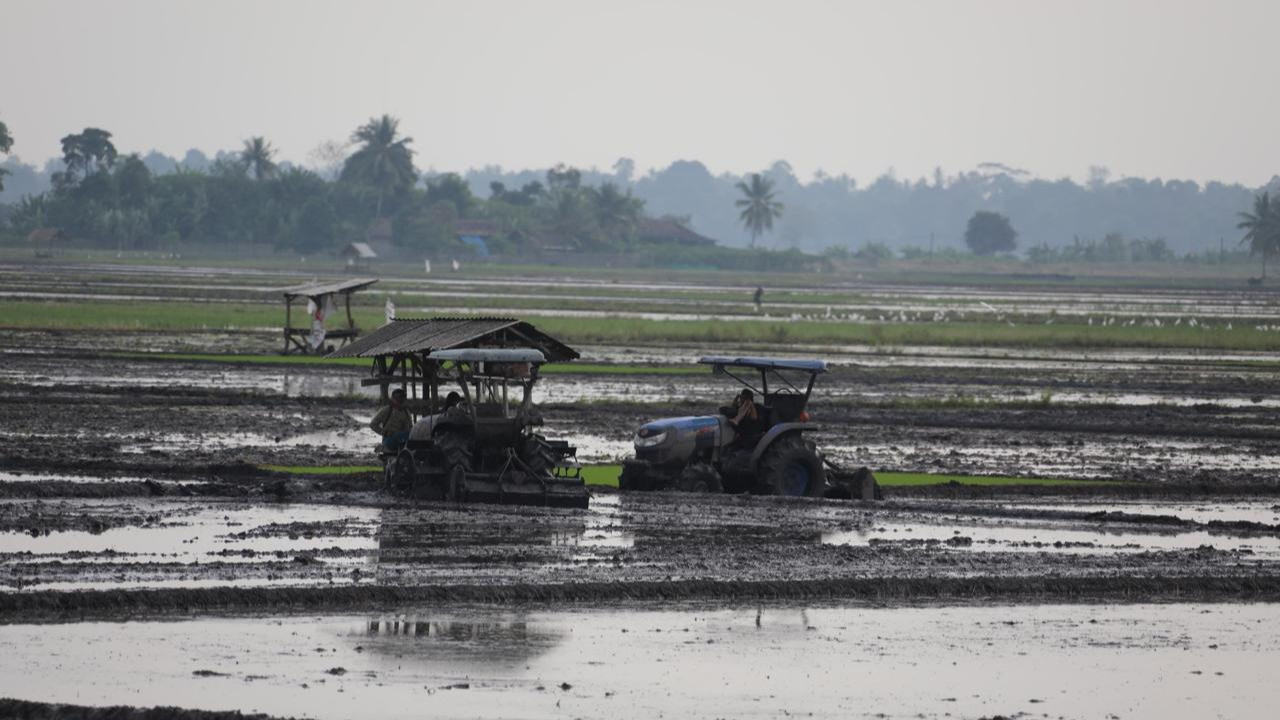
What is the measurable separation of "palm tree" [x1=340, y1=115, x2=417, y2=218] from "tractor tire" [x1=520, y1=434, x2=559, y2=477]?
474ft

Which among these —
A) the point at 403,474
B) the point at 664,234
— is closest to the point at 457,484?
the point at 403,474

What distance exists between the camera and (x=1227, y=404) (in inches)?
1580

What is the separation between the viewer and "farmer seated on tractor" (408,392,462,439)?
21.7 m

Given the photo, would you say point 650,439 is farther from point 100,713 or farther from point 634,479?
point 100,713

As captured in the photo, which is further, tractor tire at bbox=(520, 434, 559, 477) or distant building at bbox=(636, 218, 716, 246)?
distant building at bbox=(636, 218, 716, 246)

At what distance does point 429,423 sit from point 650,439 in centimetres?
278

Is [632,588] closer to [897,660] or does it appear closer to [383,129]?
[897,660]

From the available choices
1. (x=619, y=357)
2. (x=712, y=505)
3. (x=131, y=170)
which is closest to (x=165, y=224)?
(x=131, y=170)

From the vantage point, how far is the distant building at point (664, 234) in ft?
559

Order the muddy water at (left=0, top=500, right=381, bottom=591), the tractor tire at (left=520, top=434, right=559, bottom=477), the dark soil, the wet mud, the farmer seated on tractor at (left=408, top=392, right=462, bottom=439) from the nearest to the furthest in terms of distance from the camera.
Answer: the muddy water at (left=0, top=500, right=381, bottom=591)
the dark soil
the wet mud
the tractor tire at (left=520, top=434, right=559, bottom=477)
the farmer seated on tractor at (left=408, top=392, right=462, bottom=439)

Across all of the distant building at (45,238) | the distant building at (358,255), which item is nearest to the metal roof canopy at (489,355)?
the distant building at (358,255)

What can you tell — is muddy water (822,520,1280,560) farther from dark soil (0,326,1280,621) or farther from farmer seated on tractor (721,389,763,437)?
farmer seated on tractor (721,389,763,437)

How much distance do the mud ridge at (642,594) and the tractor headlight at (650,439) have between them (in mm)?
5676

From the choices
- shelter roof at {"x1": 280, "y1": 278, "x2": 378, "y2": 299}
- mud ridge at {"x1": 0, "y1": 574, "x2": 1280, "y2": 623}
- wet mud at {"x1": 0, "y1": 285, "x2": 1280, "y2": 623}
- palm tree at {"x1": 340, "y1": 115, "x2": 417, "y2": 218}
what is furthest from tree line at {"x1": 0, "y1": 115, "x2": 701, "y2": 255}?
mud ridge at {"x1": 0, "y1": 574, "x2": 1280, "y2": 623}
